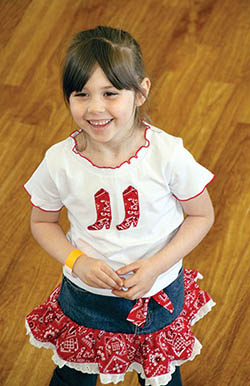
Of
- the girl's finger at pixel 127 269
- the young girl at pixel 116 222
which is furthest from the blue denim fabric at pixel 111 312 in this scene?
the girl's finger at pixel 127 269

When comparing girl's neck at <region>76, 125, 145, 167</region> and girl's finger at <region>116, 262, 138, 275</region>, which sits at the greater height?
girl's neck at <region>76, 125, 145, 167</region>

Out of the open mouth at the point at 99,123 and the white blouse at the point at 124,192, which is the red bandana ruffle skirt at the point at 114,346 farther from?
the open mouth at the point at 99,123

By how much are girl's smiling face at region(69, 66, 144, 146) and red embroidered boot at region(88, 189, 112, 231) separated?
3.7 inches

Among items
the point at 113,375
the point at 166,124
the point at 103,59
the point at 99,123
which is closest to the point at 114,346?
the point at 113,375

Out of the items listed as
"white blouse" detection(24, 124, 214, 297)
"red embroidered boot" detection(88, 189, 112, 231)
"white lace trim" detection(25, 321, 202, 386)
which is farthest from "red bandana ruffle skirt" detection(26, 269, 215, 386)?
"red embroidered boot" detection(88, 189, 112, 231)

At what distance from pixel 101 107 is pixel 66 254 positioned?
285mm

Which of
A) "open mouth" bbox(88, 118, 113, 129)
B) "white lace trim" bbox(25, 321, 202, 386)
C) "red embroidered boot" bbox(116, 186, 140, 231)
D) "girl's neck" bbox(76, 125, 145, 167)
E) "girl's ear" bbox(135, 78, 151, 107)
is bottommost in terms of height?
"white lace trim" bbox(25, 321, 202, 386)

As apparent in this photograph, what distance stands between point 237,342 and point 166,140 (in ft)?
2.14

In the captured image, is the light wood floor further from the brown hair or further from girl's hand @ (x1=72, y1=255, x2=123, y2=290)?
the brown hair

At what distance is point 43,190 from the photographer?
1236 millimetres

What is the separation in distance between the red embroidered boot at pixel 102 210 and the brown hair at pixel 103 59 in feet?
0.58

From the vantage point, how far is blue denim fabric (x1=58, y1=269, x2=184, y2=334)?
128 cm

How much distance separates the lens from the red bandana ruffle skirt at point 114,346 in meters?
1.28

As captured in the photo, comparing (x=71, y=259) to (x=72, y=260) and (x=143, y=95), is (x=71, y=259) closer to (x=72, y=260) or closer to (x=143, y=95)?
(x=72, y=260)
